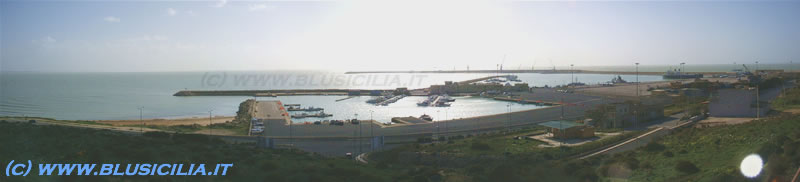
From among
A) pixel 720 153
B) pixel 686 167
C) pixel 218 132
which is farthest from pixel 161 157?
pixel 218 132

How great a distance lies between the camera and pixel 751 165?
18.5ft

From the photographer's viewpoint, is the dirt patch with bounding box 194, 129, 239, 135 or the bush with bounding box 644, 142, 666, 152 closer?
the bush with bounding box 644, 142, 666, 152

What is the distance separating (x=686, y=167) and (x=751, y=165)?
2.98 feet

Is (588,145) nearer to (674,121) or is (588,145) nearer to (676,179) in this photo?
(676,179)

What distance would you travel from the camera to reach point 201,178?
6.14m

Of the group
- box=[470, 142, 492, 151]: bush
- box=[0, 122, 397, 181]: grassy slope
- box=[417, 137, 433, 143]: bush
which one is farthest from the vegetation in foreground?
→ box=[417, 137, 433, 143]: bush

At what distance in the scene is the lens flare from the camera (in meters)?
5.08

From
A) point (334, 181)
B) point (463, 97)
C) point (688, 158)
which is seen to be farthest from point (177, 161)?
point (463, 97)

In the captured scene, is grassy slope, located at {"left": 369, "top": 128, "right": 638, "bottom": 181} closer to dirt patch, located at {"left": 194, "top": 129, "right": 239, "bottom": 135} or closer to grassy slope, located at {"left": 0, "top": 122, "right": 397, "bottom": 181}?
grassy slope, located at {"left": 0, "top": 122, "right": 397, "bottom": 181}

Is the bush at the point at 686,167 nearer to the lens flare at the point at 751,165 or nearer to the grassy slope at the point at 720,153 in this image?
the grassy slope at the point at 720,153

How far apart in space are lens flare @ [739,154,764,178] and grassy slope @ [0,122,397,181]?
13.6 ft

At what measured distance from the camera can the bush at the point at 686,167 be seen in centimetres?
644

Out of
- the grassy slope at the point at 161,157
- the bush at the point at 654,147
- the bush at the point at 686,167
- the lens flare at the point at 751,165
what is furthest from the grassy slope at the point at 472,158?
the lens flare at the point at 751,165

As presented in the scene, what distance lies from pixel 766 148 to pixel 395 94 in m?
34.2
